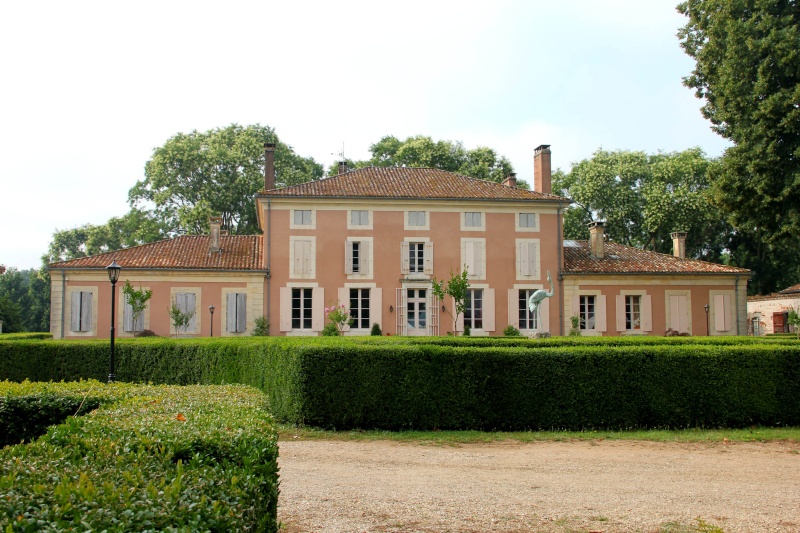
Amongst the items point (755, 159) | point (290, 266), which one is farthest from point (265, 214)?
point (755, 159)

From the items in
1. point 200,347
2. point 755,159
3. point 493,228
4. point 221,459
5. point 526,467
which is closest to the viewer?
point 221,459

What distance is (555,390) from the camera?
1145 centimetres

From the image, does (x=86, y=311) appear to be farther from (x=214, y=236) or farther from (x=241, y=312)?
(x=241, y=312)

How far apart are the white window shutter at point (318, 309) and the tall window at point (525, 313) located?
8104 millimetres

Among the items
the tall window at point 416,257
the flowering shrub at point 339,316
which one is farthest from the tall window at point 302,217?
the tall window at point 416,257

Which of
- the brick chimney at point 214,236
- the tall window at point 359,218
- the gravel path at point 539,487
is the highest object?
the tall window at point 359,218

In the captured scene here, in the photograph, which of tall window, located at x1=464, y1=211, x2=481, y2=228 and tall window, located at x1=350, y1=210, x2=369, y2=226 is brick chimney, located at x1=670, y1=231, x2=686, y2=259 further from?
tall window, located at x1=350, y1=210, x2=369, y2=226

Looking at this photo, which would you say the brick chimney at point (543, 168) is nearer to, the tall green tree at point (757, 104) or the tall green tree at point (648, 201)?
the tall green tree at point (648, 201)

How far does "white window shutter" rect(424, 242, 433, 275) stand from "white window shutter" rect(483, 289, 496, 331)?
244 centimetres

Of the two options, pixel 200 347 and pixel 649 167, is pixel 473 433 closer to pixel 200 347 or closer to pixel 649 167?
pixel 200 347

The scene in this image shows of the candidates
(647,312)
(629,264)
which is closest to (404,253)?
(629,264)

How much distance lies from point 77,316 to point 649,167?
3128cm

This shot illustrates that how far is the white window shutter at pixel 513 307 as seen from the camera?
2966 cm

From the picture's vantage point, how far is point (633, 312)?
30266 millimetres
